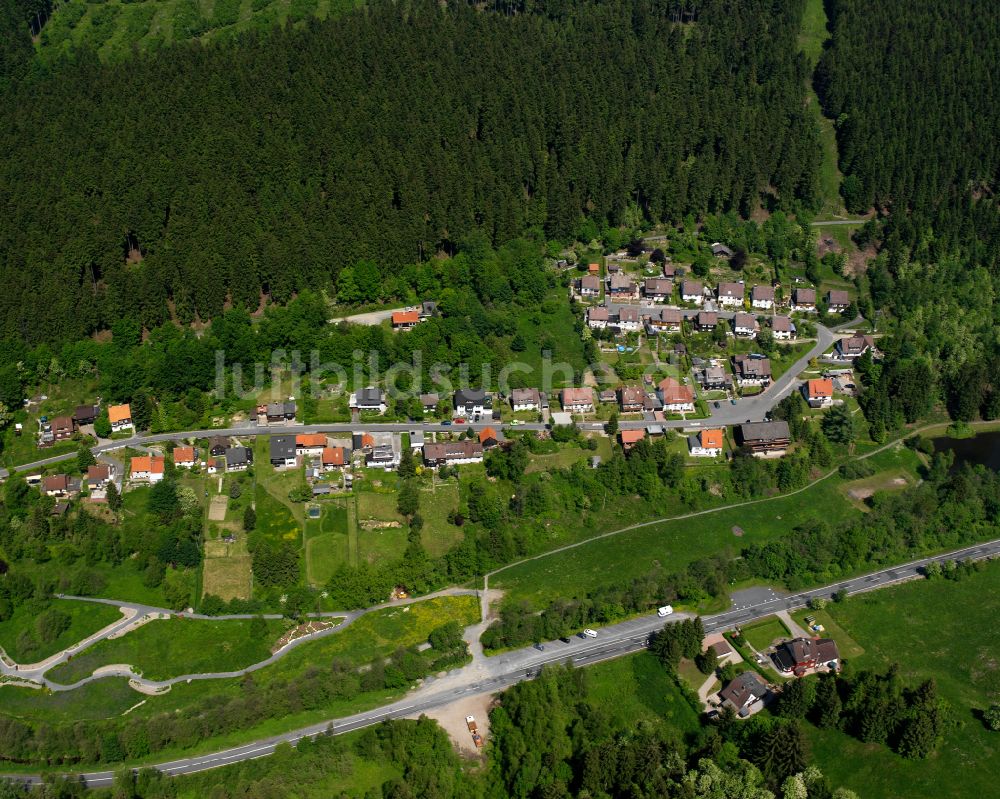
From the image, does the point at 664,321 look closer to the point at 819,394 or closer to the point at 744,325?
the point at 744,325

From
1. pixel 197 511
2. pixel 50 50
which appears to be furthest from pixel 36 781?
pixel 50 50

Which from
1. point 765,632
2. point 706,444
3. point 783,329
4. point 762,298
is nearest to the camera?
point 765,632

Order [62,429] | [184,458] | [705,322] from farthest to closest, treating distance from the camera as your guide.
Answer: [705,322] → [62,429] → [184,458]

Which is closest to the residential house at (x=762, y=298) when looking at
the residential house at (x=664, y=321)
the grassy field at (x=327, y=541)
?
the residential house at (x=664, y=321)

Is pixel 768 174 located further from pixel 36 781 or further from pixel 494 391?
pixel 36 781

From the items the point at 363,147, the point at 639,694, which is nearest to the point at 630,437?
the point at 639,694

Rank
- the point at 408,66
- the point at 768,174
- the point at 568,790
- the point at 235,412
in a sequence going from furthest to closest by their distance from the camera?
the point at 408,66 → the point at 768,174 → the point at 235,412 → the point at 568,790
